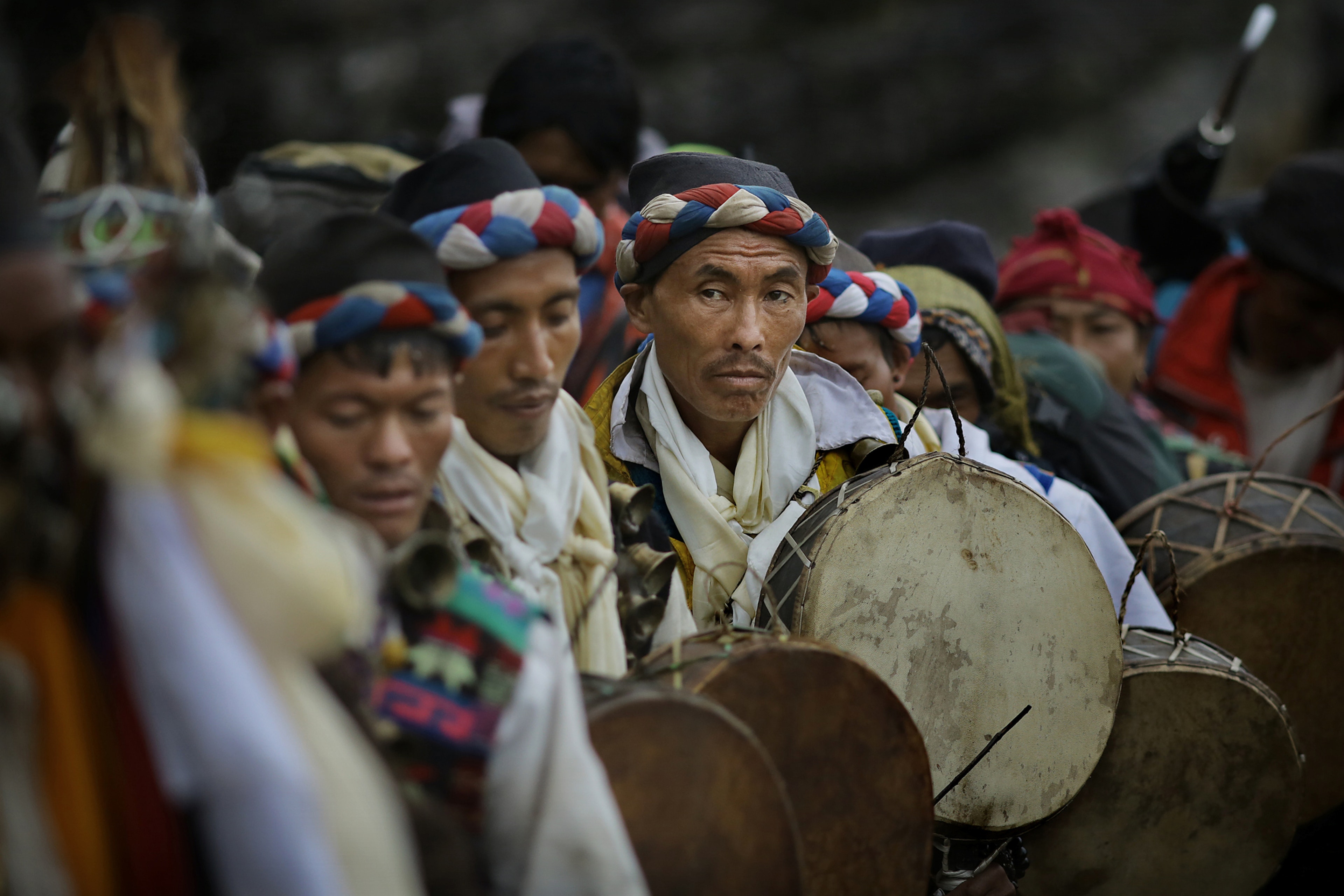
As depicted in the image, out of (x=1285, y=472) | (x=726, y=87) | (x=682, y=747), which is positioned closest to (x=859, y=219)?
(x=726, y=87)

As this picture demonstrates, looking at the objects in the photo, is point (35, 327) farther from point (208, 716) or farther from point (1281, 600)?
point (1281, 600)

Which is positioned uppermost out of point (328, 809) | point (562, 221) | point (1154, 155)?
point (562, 221)

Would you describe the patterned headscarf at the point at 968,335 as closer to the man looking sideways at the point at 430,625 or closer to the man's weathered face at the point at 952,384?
the man's weathered face at the point at 952,384

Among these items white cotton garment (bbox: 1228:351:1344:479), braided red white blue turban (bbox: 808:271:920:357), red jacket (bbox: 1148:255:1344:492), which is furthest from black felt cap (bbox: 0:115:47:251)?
red jacket (bbox: 1148:255:1344:492)

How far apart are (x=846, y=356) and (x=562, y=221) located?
1396 mm

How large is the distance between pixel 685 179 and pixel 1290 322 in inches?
159

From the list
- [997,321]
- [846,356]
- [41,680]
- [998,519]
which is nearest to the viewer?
[41,680]

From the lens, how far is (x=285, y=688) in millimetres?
1394

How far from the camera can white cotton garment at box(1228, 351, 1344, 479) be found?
5.67m

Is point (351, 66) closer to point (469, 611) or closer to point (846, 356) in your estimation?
point (846, 356)

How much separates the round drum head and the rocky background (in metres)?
6.47

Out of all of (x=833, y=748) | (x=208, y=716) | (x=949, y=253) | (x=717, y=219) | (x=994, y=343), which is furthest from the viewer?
(x=949, y=253)

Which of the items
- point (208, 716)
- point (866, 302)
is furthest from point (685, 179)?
point (208, 716)

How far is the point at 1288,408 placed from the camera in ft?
19.7
